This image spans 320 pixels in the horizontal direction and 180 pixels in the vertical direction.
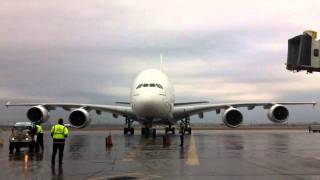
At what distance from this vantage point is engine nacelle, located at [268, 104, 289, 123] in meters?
36.7

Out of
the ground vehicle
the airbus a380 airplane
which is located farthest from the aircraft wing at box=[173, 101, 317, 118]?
the ground vehicle

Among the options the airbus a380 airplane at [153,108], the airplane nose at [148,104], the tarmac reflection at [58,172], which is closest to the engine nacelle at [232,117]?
the airbus a380 airplane at [153,108]

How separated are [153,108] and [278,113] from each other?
12.1 m

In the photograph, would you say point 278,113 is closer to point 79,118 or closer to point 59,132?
point 79,118

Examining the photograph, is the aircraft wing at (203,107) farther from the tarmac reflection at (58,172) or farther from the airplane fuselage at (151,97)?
the tarmac reflection at (58,172)

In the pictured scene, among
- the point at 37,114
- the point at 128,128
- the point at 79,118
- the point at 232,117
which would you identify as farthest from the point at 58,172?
the point at 128,128

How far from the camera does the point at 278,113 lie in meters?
36.9

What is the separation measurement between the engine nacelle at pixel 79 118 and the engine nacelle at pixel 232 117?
35.4 ft

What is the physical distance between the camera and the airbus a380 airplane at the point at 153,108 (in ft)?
101

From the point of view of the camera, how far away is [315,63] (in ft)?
43.8

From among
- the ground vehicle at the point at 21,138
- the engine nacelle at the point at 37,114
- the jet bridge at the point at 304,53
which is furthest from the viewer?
the engine nacelle at the point at 37,114

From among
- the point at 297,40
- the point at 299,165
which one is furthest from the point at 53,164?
the point at 297,40

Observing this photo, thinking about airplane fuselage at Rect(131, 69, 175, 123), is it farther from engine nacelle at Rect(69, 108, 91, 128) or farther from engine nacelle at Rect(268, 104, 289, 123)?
engine nacelle at Rect(268, 104, 289, 123)

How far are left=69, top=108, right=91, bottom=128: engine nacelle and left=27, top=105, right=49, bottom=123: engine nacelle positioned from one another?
2.46 meters
